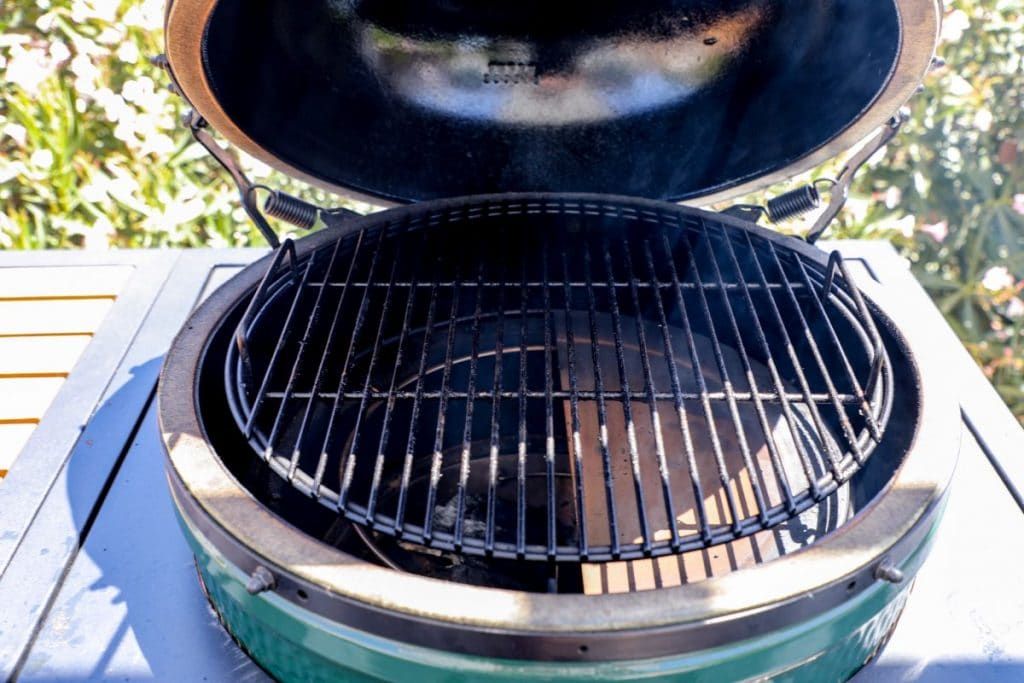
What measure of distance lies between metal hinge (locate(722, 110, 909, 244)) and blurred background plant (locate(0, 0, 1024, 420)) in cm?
167

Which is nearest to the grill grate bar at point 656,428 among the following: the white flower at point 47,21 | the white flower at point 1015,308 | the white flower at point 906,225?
the white flower at point 906,225

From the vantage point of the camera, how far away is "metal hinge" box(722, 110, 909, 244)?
1647 millimetres

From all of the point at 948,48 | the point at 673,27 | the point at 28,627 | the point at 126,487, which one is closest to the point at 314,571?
the point at 28,627

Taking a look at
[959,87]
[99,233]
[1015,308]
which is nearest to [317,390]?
[99,233]

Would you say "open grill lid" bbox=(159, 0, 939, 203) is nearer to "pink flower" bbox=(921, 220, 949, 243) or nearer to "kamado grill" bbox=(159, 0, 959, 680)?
"kamado grill" bbox=(159, 0, 959, 680)

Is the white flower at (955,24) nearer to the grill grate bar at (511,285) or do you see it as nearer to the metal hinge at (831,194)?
the metal hinge at (831,194)

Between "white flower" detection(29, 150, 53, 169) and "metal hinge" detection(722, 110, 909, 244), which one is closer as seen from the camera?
"metal hinge" detection(722, 110, 909, 244)

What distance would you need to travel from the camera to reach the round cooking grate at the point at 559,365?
1460 millimetres

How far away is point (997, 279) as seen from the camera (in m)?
3.10

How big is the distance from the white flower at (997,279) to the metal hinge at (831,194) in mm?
1636

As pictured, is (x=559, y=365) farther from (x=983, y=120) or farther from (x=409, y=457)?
(x=983, y=120)

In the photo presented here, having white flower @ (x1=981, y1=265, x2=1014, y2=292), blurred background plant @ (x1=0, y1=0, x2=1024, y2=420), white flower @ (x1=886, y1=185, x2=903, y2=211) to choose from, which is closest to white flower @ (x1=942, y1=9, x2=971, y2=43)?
blurred background plant @ (x1=0, y1=0, x2=1024, y2=420)

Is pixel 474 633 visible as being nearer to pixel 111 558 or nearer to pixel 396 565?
pixel 396 565

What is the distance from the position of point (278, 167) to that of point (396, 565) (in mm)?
876
